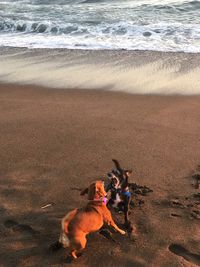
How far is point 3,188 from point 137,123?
2589 mm

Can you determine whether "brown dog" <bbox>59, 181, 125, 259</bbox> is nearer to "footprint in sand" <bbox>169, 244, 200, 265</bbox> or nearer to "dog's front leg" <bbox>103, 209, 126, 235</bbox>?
"dog's front leg" <bbox>103, 209, 126, 235</bbox>

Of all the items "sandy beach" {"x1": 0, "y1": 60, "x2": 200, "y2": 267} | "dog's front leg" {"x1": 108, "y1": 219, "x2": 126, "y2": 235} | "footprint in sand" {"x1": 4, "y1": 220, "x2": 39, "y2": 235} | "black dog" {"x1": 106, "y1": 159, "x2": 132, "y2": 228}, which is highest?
"black dog" {"x1": 106, "y1": 159, "x2": 132, "y2": 228}

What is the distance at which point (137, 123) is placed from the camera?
6441 mm

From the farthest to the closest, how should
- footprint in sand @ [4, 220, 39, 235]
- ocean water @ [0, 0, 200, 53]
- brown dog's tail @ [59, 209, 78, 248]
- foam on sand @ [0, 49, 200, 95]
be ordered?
1. ocean water @ [0, 0, 200, 53]
2. foam on sand @ [0, 49, 200, 95]
3. footprint in sand @ [4, 220, 39, 235]
4. brown dog's tail @ [59, 209, 78, 248]

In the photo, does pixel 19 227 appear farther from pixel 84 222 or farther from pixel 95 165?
pixel 95 165

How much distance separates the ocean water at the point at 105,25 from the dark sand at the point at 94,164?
4.38 meters

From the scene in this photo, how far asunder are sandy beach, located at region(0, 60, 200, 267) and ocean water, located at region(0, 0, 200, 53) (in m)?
4.34

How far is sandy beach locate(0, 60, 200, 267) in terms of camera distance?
360 centimetres

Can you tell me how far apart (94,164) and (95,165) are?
0.10ft

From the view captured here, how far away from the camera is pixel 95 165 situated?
16.7 ft

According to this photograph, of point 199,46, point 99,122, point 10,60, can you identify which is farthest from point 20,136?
point 199,46

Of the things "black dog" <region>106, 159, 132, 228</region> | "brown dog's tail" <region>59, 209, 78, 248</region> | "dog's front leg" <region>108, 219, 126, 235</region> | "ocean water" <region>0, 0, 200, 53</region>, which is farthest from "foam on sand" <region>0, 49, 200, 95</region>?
"brown dog's tail" <region>59, 209, 78, 248</region>

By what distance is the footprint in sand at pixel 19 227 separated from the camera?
3816 millimetres

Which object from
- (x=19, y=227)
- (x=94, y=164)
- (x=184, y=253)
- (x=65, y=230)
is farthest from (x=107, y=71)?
(x=65, y=230)
